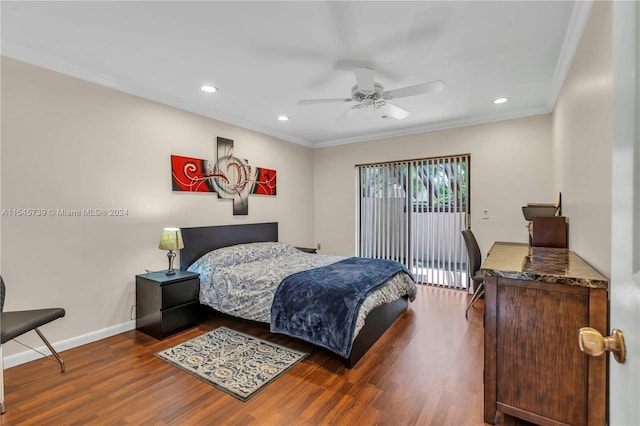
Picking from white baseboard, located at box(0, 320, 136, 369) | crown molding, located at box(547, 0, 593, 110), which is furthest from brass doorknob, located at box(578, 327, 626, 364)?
white baseboard, located at box(0, 320, 136, 369)

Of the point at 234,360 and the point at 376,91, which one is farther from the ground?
the point at 376,91

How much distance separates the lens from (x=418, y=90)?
2.68m

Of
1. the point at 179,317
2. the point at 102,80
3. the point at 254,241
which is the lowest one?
the point at 179,317

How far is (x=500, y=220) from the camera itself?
4188mm

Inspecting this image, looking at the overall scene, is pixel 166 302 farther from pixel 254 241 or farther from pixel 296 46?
pixel 296 46

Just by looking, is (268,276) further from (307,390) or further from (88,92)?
(88,92)

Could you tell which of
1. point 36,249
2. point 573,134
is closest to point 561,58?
point 573,134

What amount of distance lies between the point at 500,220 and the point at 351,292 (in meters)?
2.95

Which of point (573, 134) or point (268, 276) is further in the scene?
point (268, 276)

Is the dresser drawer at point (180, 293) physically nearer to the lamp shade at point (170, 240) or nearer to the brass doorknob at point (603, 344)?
the lamp shade at point (170, 240)

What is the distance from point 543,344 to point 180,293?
3.07m

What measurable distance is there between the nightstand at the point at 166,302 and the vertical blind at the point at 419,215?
3.22 metres

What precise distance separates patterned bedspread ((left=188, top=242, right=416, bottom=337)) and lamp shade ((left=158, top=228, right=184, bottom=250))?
444mm

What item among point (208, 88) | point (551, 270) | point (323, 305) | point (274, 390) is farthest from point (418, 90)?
point (274, 390)
